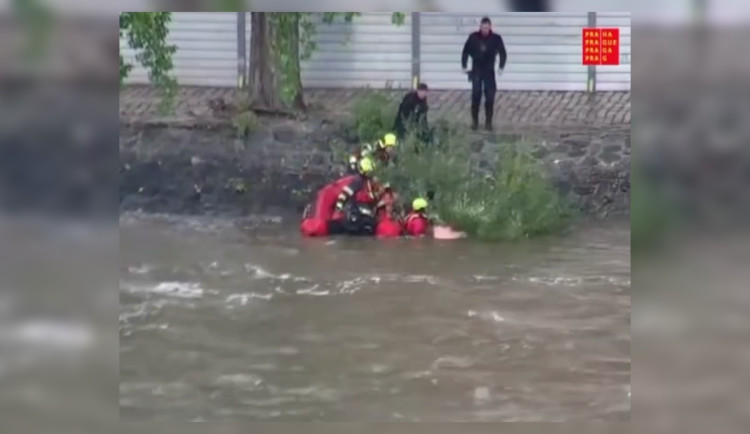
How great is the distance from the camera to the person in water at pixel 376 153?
387 centimetres

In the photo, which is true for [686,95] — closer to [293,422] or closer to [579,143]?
[579,143]

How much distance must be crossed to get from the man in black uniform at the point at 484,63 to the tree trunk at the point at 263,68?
59 centimetres

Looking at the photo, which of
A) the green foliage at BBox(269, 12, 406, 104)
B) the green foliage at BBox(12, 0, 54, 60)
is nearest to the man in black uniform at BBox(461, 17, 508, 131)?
the green foliage at BBox(269, 12, 406, 104)

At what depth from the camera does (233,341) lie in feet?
12.7

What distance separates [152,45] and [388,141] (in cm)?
79

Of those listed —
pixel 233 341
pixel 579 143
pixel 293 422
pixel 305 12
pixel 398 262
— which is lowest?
pixel 293 422

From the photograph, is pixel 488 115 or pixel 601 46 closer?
pixel 601 46

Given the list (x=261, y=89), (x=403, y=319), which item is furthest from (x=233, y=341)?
(x=261, y=89)

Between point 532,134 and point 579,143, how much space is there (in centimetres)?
15

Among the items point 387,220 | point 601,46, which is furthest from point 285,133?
point 601,46

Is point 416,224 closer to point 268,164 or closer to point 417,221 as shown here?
point 417,221

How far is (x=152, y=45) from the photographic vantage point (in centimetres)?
378

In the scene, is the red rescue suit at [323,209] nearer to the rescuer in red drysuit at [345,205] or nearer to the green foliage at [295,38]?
the rescuer in red drysuit at [345,205]

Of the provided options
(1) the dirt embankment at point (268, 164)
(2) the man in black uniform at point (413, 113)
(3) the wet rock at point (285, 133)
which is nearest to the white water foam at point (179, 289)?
(1) the dirt embankment at point (268, 164)
